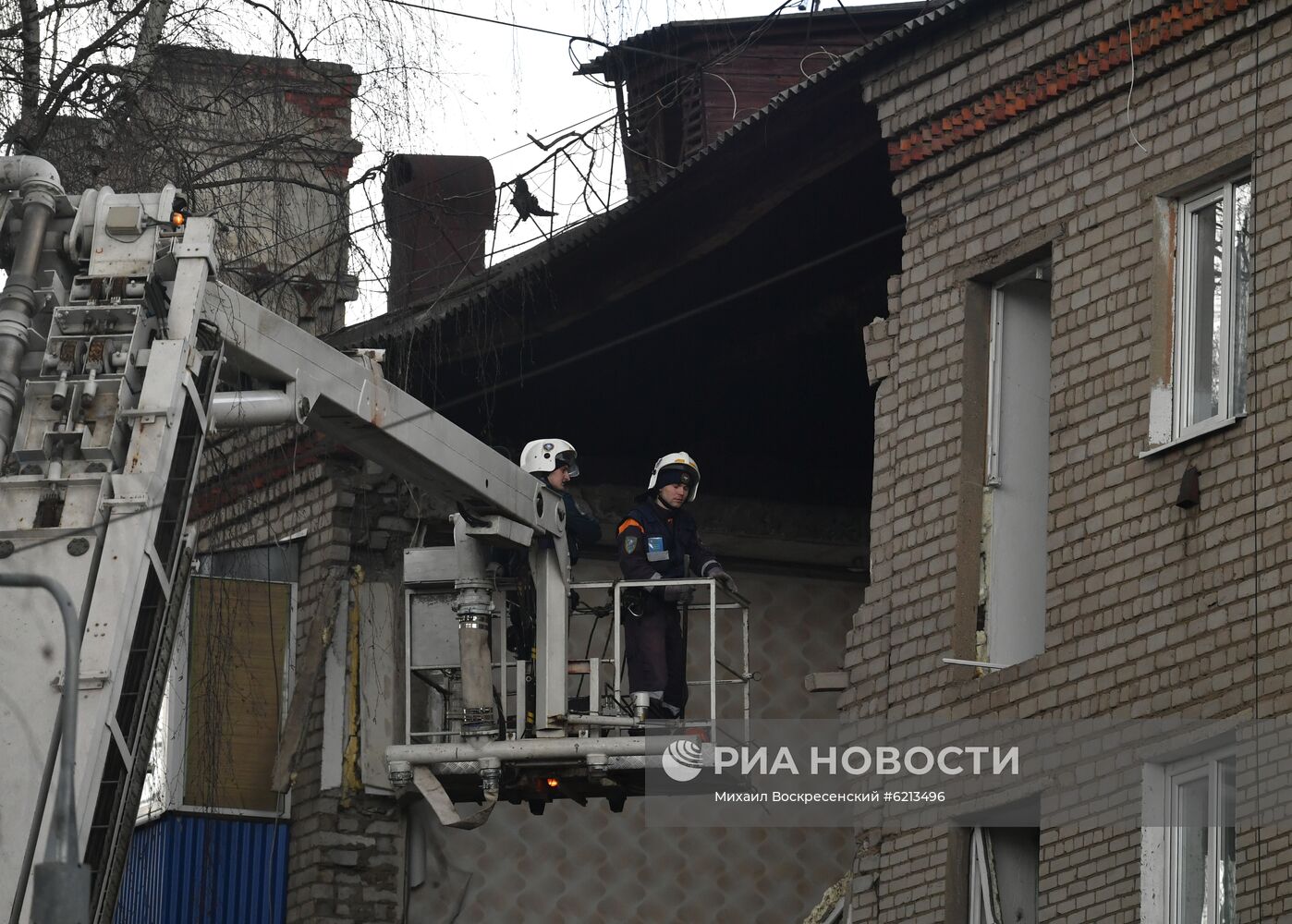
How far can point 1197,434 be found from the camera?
1182 centimetres

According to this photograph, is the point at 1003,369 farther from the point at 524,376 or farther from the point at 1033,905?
the point at 524,376

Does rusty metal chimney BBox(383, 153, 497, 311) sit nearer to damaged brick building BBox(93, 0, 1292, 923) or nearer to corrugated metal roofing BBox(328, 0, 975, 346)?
corrugated metal roofing BBox(328, 0, 975, 346)

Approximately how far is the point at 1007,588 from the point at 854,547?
4.89 metres

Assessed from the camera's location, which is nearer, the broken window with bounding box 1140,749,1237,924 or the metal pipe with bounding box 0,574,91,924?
the metal pipe with bounding box 0,574,91,924

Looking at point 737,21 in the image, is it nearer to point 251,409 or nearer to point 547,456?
point 547,456

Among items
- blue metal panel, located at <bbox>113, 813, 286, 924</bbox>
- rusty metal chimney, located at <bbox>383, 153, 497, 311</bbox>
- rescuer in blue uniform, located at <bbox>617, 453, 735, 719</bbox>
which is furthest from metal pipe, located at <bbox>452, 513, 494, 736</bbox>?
blue metal panel, located at <bbox>113, 813, 286, 924</bbox>

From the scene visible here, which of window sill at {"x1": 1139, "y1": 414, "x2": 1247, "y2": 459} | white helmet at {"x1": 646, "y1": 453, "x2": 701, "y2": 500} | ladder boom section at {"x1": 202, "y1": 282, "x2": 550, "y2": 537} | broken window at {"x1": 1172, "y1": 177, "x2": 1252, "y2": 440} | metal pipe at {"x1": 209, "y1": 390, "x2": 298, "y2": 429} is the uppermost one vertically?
broken window at {"x1": 1172, "y1": 177, "x2": 1252, "y2": 440}

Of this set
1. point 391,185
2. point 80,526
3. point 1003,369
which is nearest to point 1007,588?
point 1003,369

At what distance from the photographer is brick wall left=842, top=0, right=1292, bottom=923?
37.9 ft

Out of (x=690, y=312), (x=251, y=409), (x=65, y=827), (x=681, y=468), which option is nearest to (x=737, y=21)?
(x=690, y=312)

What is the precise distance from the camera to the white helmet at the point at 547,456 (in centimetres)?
1320

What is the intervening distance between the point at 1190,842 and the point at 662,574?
3.35m

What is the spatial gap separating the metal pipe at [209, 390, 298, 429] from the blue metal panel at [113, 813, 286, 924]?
659 centimetres

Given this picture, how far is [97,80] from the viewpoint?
11766mm
